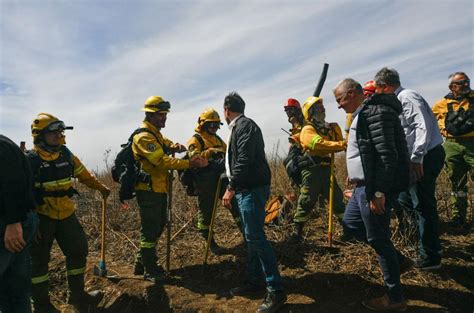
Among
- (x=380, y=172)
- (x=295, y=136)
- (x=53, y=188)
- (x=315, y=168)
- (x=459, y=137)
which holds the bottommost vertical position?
(x=380, y=172)

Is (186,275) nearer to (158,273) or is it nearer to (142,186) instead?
(158,273)

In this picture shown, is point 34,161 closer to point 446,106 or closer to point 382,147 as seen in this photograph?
point 382,147

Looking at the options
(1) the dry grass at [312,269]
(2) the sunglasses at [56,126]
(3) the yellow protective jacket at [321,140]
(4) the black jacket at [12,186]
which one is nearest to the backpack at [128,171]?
(2) the sunglasses at [56,126]

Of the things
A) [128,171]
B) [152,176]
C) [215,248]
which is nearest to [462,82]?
[215,248]

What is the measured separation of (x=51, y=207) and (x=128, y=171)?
1.01 metres

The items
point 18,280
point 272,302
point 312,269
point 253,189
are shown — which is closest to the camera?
point 18,280

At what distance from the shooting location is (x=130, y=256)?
19.3ft

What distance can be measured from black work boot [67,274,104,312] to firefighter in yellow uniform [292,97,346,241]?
2844mm

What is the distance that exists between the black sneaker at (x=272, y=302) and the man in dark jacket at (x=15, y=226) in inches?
85.0

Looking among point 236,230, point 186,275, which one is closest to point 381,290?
point 186,275

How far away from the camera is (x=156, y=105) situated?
15.6 ft

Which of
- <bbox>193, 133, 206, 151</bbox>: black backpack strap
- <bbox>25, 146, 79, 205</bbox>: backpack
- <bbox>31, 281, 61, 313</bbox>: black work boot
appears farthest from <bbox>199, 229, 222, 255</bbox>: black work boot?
<bbox>31, 281, 61, 313</bbox>: black work boot

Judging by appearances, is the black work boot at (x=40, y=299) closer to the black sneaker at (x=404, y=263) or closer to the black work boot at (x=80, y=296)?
the black work boot at (x=80, y=296)

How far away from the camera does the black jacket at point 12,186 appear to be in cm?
270
